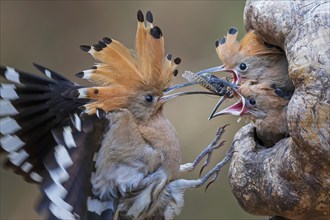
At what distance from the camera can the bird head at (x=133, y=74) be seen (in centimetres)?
251

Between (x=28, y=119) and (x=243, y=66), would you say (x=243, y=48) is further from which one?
(x=28, y=119)

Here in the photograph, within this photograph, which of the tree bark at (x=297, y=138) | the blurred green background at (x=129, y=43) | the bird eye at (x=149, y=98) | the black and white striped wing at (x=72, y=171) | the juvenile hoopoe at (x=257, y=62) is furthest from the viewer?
the blurred green background at (x=129, y=43)

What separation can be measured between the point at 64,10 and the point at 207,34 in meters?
1.04

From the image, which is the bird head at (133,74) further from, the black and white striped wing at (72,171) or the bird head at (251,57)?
the bird head at (251,57)

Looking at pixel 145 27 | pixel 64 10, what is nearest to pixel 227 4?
pixel 64 10

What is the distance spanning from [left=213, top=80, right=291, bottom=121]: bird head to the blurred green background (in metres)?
2.12

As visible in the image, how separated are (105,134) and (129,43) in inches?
→ 105

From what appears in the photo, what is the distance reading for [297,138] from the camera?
209 centimetres

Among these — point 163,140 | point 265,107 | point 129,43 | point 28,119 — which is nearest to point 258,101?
point 265,107

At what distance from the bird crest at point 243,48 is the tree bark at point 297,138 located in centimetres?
6

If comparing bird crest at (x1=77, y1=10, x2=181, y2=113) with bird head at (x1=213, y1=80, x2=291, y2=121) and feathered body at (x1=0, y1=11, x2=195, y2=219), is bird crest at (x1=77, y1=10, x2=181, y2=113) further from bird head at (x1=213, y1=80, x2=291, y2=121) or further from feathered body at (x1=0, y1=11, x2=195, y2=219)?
A: bird head at (x1=213, y1=80, x2=291, y2=121)

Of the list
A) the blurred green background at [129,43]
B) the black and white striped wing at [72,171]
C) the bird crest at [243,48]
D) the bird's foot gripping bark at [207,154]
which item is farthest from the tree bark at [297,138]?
the blurred green background at [129,43]

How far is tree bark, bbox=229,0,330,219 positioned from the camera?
80.1 inches

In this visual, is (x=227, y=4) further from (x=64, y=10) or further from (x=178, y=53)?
(x=64, y=10)
